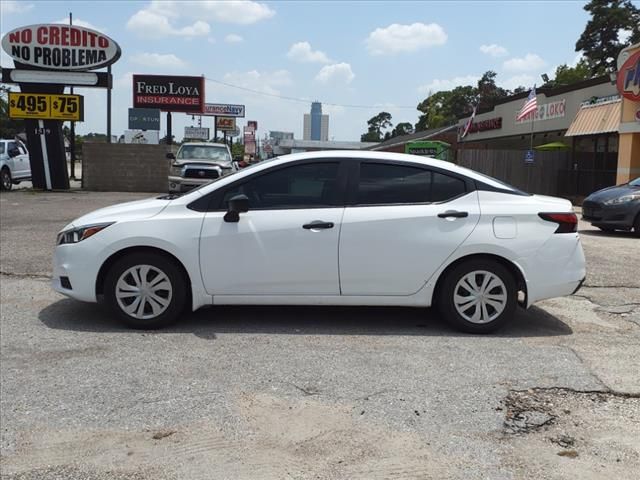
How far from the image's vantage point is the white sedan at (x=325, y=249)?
5.53 m

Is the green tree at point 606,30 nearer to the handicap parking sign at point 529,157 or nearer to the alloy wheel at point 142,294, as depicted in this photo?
the handicap parking sign at point 529,157

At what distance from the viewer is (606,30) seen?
192 ft

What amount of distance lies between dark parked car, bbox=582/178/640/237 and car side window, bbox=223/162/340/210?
358 inches

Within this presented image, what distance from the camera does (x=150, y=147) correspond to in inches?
1028

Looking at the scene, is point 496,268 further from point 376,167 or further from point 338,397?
point 338,397

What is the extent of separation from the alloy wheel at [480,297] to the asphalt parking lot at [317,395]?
210 mm

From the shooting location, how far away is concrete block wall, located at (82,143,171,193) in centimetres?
2588

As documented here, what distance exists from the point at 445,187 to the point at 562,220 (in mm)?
1069

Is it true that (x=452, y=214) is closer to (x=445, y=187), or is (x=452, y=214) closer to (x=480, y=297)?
(x=445, y=187)

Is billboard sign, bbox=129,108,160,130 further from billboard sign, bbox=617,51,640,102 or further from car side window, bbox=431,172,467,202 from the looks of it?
car side window, bbox=431,172,467,202

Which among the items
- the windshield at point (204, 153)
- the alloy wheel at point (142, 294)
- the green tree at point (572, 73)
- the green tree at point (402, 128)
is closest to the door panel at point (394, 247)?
the alloy wheel at point (142, 294)

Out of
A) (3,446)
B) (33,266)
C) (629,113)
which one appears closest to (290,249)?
(3,446)

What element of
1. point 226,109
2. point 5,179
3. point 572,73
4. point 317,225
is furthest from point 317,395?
point 226,109

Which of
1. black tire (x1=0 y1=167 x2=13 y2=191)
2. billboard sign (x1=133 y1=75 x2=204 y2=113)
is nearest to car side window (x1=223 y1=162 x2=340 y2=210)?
black tire (x1=0 y1=167 x2=13 y2=191)
